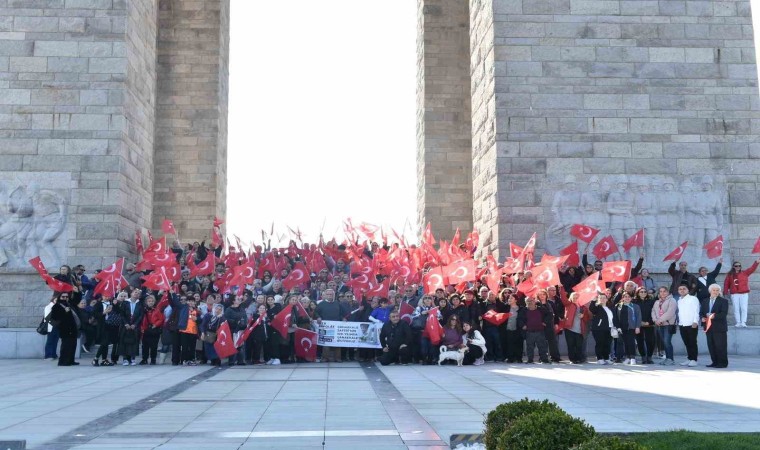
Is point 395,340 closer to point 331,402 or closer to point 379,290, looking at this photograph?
point 379,290

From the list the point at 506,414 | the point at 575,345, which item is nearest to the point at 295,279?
the point at 575,345

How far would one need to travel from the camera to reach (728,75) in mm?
17844

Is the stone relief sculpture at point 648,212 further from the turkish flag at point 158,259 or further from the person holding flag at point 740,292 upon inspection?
the turkish flag at point 158,259

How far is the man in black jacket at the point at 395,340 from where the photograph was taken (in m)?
14.6

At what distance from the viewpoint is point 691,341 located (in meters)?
14.2

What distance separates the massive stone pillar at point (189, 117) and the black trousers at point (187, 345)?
11.0 metres

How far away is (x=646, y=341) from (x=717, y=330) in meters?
1.51

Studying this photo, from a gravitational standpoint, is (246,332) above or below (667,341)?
above

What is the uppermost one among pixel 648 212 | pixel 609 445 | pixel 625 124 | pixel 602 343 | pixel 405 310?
pixel 625 124

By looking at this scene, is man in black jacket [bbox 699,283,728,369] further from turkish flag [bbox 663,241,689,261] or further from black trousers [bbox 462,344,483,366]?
black trousers [bbox 462,344,483,366]

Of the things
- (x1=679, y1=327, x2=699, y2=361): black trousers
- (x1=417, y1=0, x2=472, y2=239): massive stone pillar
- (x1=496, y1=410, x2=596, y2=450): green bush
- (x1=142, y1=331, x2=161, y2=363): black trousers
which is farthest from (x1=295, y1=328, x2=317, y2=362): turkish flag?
(x1=417, y1=0, x2=472, y2=239): massive stone pillar

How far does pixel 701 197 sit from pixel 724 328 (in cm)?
449

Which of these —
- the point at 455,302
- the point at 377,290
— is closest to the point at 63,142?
the point at 377,290

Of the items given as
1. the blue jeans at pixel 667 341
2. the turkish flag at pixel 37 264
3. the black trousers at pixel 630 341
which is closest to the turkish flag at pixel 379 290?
the black trousers at pixel 630 341
